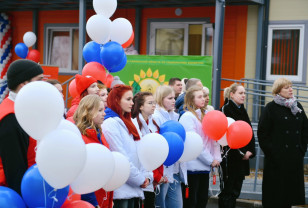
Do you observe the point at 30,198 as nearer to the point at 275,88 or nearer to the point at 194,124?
the point at 194,124

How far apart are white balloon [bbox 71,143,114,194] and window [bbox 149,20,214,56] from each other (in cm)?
1019

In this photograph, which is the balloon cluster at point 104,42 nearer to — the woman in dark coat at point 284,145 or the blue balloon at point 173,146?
the blue balloon at point 173,146

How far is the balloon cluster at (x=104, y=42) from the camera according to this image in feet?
21.1

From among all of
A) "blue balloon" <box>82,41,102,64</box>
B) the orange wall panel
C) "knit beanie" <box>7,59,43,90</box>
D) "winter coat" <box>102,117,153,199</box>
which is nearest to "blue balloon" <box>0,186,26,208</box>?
"knit beanie" <box>7,59,43,90</box>

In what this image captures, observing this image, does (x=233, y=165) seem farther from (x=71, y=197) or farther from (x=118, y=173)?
(x=71, y=197)

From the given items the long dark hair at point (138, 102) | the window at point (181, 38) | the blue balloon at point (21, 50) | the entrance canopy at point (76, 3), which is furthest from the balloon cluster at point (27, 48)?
the long dark hair at point (138, 102)

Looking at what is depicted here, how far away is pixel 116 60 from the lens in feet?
21.2

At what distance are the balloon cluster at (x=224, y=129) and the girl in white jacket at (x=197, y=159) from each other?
15cm

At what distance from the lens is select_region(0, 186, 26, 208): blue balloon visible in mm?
2691

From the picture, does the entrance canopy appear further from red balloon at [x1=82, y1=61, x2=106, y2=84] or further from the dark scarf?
red balloon at [x1=82, y1=61, x2=106, y2=84]

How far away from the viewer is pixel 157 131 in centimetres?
516

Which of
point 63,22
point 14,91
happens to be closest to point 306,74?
point 63,22

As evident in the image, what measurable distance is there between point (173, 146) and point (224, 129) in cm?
129

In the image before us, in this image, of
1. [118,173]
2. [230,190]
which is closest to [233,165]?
[230,190]
